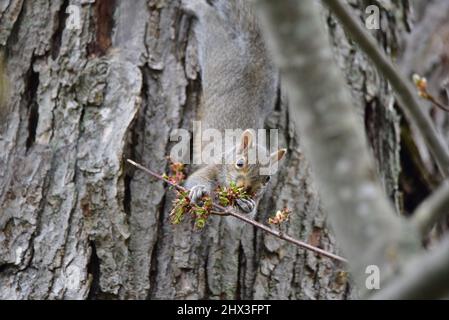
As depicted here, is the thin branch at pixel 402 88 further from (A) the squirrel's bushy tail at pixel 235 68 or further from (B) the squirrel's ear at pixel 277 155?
(A) the squirrel's bushy tail at pixel 235 68

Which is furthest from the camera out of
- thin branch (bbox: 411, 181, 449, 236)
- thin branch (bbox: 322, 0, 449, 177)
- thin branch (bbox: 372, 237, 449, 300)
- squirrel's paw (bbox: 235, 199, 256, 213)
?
squirrel's paw (bbox: 235, 199, 256, 213)

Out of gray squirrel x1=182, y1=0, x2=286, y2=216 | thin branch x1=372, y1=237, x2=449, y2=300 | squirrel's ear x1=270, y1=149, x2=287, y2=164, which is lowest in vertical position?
thin branch x1=372, y1=237, x2=449, y2=300

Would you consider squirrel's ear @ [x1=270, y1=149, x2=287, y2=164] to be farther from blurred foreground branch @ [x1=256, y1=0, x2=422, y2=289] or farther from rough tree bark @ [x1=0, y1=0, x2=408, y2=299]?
blurred foreground branch @ [x1=256, y1=0, x2=422, y2=289]

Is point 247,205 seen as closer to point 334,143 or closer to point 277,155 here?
point 277,155

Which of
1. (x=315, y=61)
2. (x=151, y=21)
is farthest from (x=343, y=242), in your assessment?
(x=151, y=21)

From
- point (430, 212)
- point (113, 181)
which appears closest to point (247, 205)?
point (113, 181)

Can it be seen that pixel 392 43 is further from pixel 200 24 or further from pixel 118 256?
pixel 118 256

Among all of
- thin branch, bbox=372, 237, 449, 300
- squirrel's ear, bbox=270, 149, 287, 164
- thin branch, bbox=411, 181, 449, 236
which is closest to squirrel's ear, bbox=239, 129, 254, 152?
squirrel's ear, bbox=270, 149, 287, 164

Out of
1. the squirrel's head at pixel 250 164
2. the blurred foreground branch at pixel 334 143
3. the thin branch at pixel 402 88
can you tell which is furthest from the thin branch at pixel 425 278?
the squirrel's head at pixel 250 164
